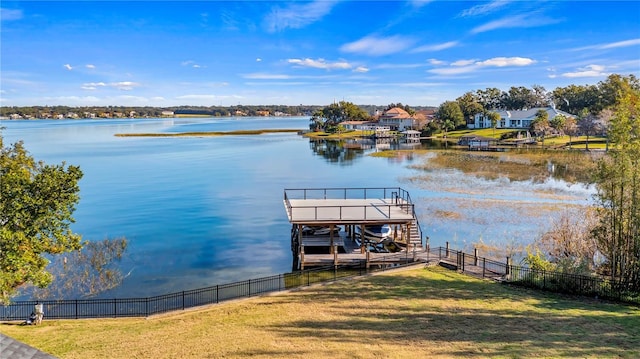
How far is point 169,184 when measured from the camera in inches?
2429

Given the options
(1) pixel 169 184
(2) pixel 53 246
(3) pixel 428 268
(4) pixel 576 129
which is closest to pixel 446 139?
(4) pixel 576 129

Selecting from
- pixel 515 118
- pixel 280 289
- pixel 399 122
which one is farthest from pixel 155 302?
pixel 399 122

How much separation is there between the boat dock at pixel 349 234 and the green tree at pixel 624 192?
10502 mm

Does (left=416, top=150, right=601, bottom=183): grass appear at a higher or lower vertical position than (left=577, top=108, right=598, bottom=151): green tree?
lower

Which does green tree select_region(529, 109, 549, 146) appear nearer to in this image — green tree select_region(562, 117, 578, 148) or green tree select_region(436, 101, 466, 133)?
green tree select_region(562, 117, 578, 148)

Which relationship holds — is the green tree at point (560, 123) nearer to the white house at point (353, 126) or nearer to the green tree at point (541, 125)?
the green tree at point (541, 125)

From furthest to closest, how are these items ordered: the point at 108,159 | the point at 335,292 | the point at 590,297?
the point at 108,159
the point at 335,292
the point at 590,297

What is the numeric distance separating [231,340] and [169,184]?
48.4m


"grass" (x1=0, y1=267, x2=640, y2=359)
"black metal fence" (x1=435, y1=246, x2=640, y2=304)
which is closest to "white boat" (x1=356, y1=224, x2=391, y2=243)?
"black metal fence" (x1=435, y1=246, x2=640, y2=304)

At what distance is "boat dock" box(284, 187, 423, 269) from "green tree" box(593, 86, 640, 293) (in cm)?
1050

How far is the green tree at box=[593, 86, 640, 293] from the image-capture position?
20750 mm

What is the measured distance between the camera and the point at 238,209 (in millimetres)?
46344

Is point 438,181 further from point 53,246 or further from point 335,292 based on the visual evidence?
point 53,246

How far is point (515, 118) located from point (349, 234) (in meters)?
133
